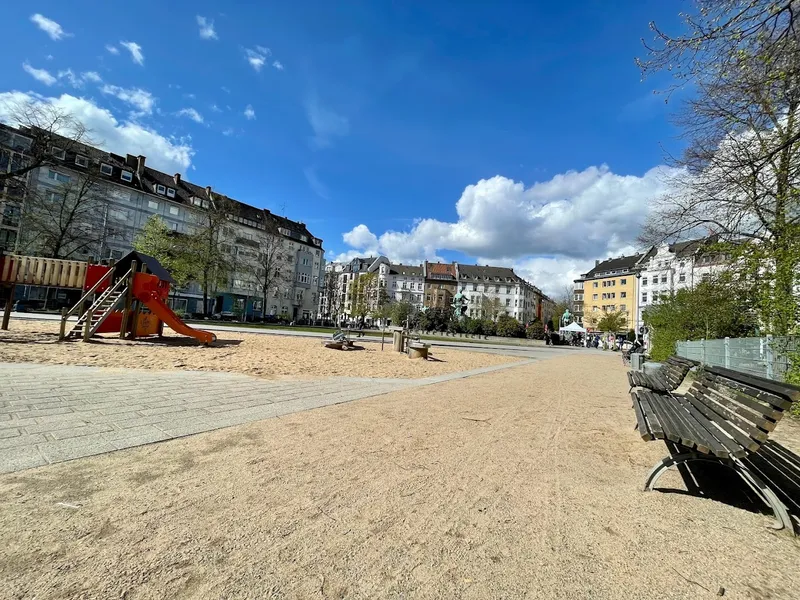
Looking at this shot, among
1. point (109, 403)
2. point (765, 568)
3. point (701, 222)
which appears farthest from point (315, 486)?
point (701, 222)

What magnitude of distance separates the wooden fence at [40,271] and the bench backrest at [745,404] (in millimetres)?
18379

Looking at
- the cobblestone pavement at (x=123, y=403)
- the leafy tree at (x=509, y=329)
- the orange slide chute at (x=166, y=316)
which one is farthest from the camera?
the leafy tree at (x=509, y=329)

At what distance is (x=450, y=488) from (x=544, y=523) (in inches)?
30.5

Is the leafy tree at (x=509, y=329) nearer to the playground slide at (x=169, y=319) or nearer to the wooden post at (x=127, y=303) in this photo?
the playground slide at (x=169, y=319)

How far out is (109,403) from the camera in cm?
514

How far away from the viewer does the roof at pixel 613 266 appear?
273 feet

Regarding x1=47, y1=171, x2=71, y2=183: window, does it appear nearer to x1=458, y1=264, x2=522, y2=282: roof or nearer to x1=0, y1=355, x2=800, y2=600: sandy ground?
x1=0, y1=355, x2=800, y2=600: sandy ground

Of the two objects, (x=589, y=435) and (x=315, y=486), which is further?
(x=589, y=435)

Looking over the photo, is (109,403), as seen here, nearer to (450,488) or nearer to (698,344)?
(450,488)

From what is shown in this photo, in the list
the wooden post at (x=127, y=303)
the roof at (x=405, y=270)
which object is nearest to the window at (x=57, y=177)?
the wooden post at (x=127, y=303)

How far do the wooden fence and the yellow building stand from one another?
3178 inches

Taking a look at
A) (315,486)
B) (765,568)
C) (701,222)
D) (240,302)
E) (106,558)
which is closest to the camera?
(106,558)

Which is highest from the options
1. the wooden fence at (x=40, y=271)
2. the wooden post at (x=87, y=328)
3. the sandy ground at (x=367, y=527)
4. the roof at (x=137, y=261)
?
the roof at (x=137, y=261)

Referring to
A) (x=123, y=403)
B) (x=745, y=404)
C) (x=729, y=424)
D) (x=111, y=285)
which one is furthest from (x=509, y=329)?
(x=123, y=403)
